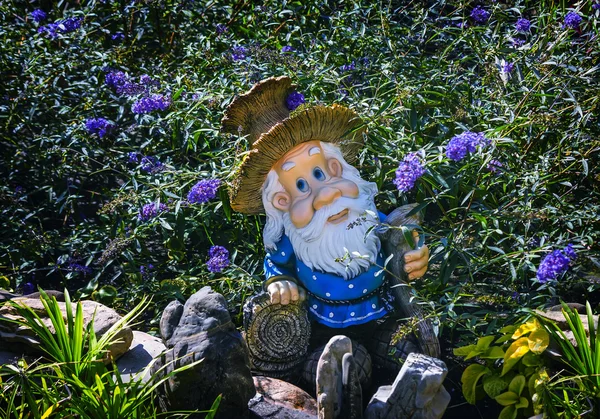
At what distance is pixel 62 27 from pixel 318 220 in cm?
273

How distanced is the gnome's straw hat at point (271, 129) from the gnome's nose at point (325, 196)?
0.25 m

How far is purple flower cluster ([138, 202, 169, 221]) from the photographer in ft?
14.6

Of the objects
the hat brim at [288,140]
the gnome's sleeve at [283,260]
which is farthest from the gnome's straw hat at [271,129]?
the gnome's sleeve at [283,260]

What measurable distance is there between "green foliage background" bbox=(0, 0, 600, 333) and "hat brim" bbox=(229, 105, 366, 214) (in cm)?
19

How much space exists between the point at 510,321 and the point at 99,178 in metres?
3.07

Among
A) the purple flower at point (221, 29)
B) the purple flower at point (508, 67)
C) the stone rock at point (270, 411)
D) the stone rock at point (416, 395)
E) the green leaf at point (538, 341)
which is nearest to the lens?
the stone rock at point (416, 395)

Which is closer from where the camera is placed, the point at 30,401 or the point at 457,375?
the point at 30,401

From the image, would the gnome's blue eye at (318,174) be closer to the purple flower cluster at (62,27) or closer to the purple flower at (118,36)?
the purple flower cluster at (62,27)

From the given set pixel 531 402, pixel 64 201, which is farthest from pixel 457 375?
pixel 64 201

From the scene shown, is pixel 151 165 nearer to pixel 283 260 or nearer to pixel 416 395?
pixel 283 260

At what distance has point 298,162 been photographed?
13.2 ft

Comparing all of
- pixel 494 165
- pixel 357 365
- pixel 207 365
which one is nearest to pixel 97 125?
pixel 207 365

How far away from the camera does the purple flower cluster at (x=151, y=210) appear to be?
4449 millimetres

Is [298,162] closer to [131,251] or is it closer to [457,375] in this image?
[457,375]
